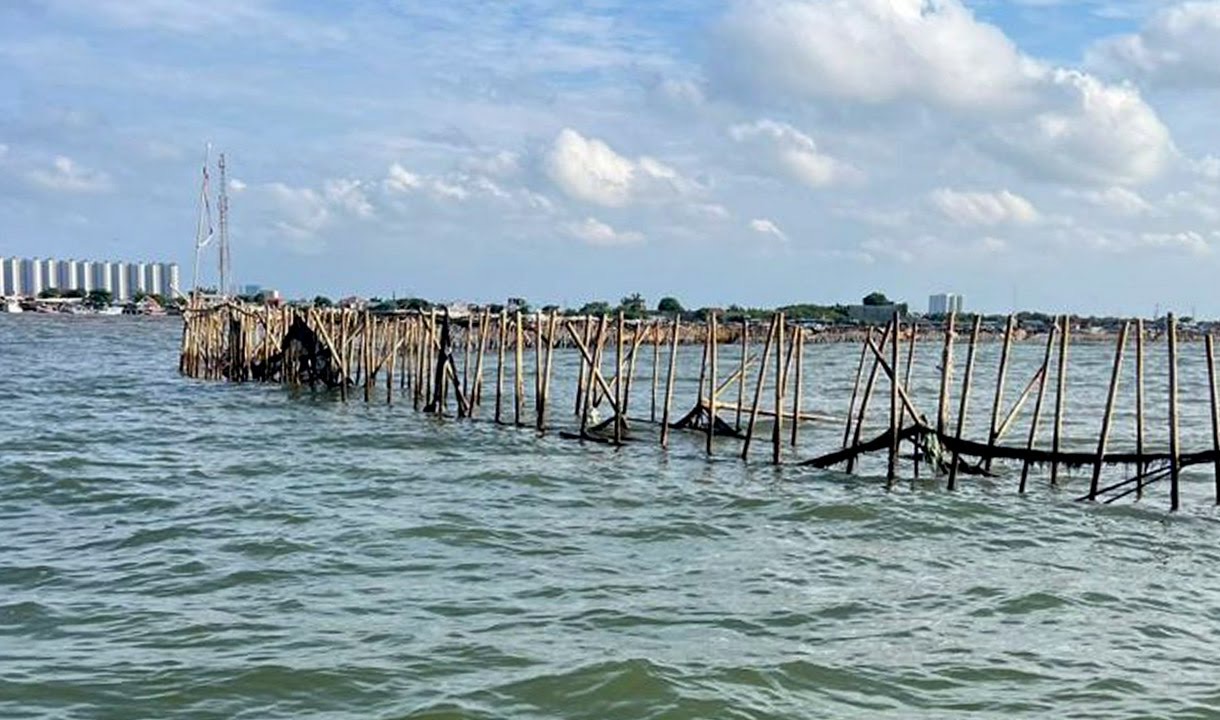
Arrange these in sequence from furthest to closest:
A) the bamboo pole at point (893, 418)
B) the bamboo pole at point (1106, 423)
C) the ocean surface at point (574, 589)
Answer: the bamboo pole at point (893, 418)
the bamboo pole at point (1106, 423)
the ocean surface at point (574, 589)

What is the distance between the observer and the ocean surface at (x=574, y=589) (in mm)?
9023

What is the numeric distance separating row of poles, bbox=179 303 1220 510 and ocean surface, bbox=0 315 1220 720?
819mm

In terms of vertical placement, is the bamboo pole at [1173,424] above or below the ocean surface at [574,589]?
above

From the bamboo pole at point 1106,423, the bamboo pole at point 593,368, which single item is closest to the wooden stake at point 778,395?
the bamboo pole at point 593,368

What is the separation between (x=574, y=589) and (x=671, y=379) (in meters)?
11.8

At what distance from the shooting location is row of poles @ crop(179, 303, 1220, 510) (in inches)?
723

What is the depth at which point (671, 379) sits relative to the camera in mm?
23422

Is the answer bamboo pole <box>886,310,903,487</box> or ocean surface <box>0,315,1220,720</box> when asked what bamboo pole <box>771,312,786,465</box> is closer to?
ocean surface <box>0,315,1220,720</box>

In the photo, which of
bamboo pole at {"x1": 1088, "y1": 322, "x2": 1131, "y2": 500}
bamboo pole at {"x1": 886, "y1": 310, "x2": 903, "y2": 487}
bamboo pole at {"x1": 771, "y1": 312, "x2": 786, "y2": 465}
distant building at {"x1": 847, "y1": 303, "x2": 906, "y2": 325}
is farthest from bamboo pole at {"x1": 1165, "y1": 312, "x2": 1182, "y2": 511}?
distant building at {"x1": 847, "y1": 303, "x2": 906, "y2": 325}

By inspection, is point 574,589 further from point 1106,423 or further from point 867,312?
point 867,312

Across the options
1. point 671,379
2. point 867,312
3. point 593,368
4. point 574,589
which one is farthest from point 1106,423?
point 867,312

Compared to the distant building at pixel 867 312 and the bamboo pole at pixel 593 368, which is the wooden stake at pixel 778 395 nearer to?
the bamboo pole at pixel 593 368

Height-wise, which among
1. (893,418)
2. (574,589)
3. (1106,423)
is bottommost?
(574,589)

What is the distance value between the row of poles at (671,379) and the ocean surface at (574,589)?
0.82m
